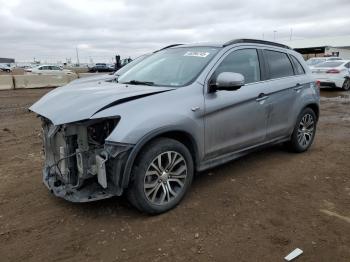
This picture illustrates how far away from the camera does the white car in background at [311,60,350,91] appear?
17469 millimetres

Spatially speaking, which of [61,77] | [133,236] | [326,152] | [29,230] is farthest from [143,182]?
[61,77]

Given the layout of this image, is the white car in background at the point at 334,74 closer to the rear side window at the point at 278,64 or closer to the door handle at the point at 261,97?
the rear side window at the point at 278,64

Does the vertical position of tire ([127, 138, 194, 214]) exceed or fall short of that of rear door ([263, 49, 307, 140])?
it falls short

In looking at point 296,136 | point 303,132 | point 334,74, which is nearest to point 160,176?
point 296,136

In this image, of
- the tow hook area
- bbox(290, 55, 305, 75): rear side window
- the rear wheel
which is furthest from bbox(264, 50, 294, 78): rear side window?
the rear wheel

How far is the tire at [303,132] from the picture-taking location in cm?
593

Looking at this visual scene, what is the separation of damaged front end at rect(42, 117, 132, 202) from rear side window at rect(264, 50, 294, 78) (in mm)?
2720

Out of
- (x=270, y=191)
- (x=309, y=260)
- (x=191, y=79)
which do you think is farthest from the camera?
(x=270, y=191)

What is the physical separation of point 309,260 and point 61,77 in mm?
21255

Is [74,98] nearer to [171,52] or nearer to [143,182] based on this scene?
[143,182]

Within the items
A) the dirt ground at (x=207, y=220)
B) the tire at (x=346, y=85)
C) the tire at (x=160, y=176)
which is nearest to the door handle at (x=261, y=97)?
the dirt ground at (x=207, y=220)

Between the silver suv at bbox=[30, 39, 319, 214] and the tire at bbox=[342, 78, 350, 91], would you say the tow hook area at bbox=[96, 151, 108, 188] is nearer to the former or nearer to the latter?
the silver suv at bbox=[30, 39, 319, 214]

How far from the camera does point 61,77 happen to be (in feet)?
73.7

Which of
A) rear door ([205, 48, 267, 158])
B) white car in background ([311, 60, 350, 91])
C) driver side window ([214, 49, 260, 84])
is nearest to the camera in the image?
rear door ([205, 48, 267, 158])
